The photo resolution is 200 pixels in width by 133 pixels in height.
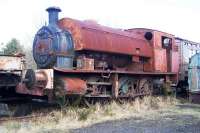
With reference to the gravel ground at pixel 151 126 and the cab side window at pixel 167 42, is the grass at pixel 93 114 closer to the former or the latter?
the gravel ground at pixel 151 126

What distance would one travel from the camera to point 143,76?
51.5 feet

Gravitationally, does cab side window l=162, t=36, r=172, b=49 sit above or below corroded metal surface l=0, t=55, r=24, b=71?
above

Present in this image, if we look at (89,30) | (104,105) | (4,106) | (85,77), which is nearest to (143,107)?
(104,105)

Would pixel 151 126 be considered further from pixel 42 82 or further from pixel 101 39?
pixel 101 39

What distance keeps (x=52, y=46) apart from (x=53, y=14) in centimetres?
152

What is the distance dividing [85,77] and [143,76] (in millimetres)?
3820

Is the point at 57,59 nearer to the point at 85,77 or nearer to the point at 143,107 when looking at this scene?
the point at 85,77

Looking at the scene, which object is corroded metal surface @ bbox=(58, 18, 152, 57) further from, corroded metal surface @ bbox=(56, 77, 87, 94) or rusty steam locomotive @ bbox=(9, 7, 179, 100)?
corroded metal surface @ bbox=(56, 77, 87, 94)

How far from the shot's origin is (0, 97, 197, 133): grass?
9.49m

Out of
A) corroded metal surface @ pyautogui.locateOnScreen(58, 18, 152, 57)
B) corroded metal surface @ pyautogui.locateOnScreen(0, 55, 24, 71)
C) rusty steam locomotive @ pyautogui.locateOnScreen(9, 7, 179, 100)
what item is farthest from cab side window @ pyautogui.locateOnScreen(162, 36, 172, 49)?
corroded metal surface @ pyautogui.locateOnScreen(0, 55, 24, 71)

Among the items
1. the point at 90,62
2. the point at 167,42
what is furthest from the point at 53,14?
the point at 167,42

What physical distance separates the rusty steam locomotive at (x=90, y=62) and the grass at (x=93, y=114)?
631mm

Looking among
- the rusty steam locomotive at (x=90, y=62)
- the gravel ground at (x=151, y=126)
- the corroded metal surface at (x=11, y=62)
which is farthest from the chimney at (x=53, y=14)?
the gravel ground at (x=151, y=126)

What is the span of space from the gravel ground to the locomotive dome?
10.6ft
